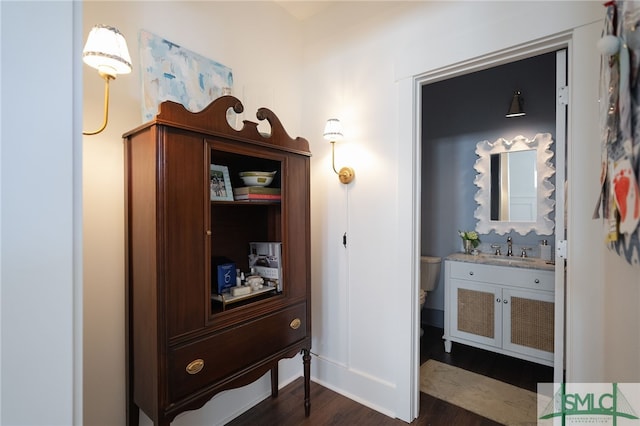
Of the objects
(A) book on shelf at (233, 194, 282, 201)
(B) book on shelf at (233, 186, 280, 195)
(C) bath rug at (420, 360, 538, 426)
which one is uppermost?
(B) book on shelf at (233, 186, 280, 195)

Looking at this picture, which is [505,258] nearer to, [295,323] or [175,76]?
[295,323]

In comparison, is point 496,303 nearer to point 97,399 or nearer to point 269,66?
point 269,66

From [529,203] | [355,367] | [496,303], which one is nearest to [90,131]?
[355,367]

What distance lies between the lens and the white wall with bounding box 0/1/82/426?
0.56m

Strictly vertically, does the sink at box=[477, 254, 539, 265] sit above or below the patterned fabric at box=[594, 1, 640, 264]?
below

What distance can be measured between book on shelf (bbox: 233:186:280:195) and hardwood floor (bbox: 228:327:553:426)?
4.53 ft

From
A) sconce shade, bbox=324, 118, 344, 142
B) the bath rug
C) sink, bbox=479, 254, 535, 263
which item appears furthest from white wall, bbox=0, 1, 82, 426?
sink, bbox=479, 254, 535, 263

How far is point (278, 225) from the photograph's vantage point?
1756 mm

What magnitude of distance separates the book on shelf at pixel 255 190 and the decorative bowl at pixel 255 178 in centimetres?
3

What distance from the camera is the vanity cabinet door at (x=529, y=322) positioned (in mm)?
2279

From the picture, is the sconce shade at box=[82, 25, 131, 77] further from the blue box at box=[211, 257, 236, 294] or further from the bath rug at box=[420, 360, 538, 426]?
the bath rug at box=[420, 360, 538, 426]

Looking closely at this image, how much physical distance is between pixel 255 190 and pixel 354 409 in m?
1.53

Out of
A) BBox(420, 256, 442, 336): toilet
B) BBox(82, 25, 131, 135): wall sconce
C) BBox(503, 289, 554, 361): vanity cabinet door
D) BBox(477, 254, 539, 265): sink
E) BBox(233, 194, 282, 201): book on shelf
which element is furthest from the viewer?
BBox(420, 256, 442, 336): toilet

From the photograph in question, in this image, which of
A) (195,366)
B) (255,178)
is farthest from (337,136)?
(195,366)
